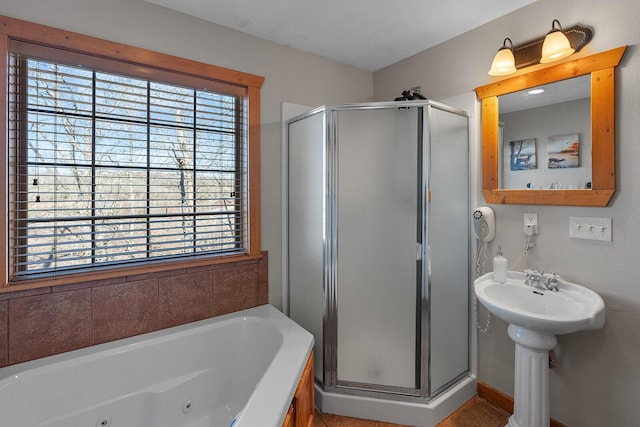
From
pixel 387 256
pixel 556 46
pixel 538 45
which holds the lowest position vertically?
pixel 387 256

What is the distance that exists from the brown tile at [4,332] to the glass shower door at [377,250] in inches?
67.6

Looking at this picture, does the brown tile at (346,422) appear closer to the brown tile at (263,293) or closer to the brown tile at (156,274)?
the brown tile at (263,293)

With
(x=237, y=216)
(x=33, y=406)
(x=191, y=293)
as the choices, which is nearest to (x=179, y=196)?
(x=237, y=216)

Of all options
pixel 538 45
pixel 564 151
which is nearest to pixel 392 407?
pixel 564 151

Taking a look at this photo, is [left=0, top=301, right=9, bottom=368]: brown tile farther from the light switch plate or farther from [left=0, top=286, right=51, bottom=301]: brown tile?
the light switch plate

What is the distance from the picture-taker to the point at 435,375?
1949 mm

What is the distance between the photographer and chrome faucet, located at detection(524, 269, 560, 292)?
170 centimetres

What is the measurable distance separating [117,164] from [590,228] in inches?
105

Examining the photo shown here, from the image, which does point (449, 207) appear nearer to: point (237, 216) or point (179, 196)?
point (237, 216)

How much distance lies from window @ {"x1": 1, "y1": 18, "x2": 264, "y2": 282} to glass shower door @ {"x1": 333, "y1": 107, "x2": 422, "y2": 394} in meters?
0.76

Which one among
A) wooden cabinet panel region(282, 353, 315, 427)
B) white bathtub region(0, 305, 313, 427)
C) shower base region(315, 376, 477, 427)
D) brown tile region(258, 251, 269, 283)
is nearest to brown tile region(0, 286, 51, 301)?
white bathtub region(0, 305, 313, 427)

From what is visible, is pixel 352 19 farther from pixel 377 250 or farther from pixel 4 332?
pixel 4 332

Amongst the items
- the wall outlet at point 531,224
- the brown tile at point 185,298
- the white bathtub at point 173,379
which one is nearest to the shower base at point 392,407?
the white bathtub at point 173,379

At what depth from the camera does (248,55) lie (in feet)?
7.13
